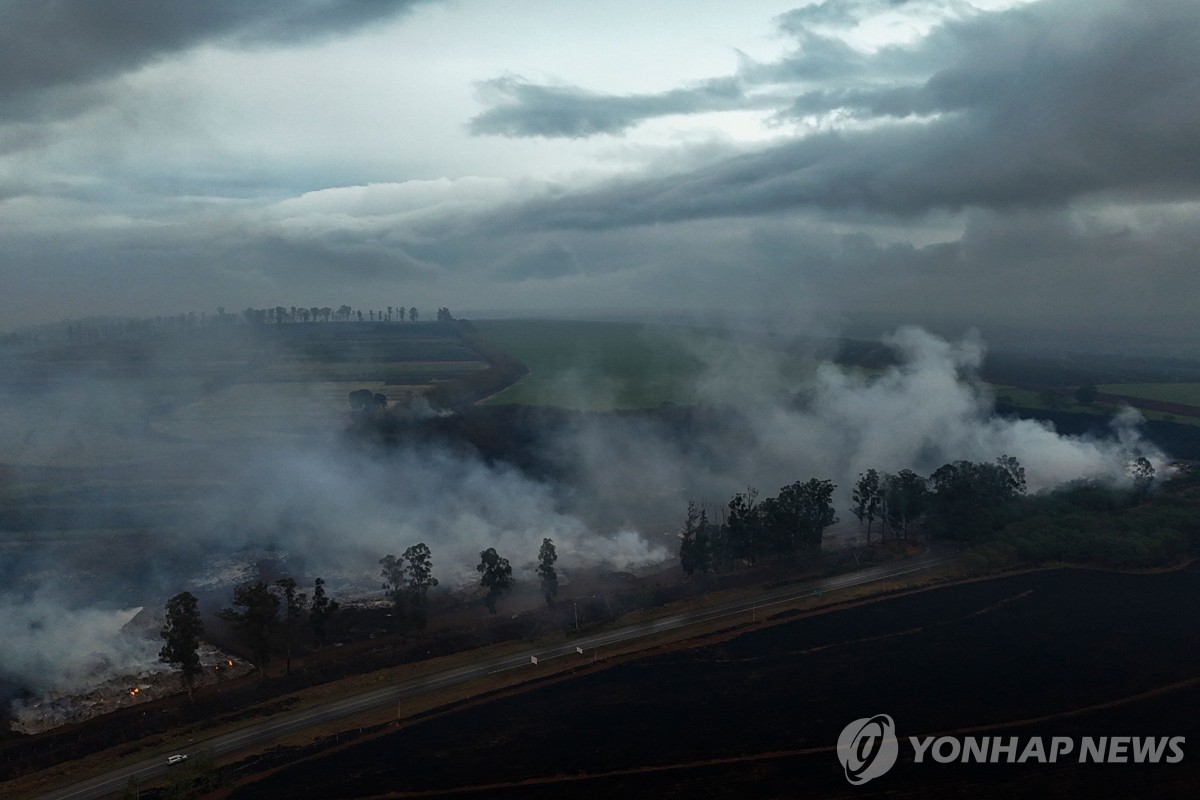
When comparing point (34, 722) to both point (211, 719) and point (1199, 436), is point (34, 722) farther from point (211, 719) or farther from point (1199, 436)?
point (1199, 436)

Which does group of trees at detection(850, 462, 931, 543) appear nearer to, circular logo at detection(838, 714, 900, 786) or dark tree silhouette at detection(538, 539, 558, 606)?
dark tree silhouette at detection(538, 539, 558, 606)

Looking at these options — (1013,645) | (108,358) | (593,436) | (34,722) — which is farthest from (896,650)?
(108,358)

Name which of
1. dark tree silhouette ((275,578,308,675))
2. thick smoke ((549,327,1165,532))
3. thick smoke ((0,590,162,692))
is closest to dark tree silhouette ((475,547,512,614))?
dark tree silhouette ((275,578,308,675))

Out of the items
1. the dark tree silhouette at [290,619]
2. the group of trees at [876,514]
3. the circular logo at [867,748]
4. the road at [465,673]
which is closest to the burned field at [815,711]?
the circular logo at [867,748]

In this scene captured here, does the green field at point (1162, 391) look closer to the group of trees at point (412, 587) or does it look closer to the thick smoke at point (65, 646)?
the group of trees at point (412, 587)

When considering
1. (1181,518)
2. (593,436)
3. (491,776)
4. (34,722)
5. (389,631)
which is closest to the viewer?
(491,776)

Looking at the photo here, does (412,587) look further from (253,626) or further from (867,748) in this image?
(867,748)

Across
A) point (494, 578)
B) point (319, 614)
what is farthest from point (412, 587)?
point (319, 614)
